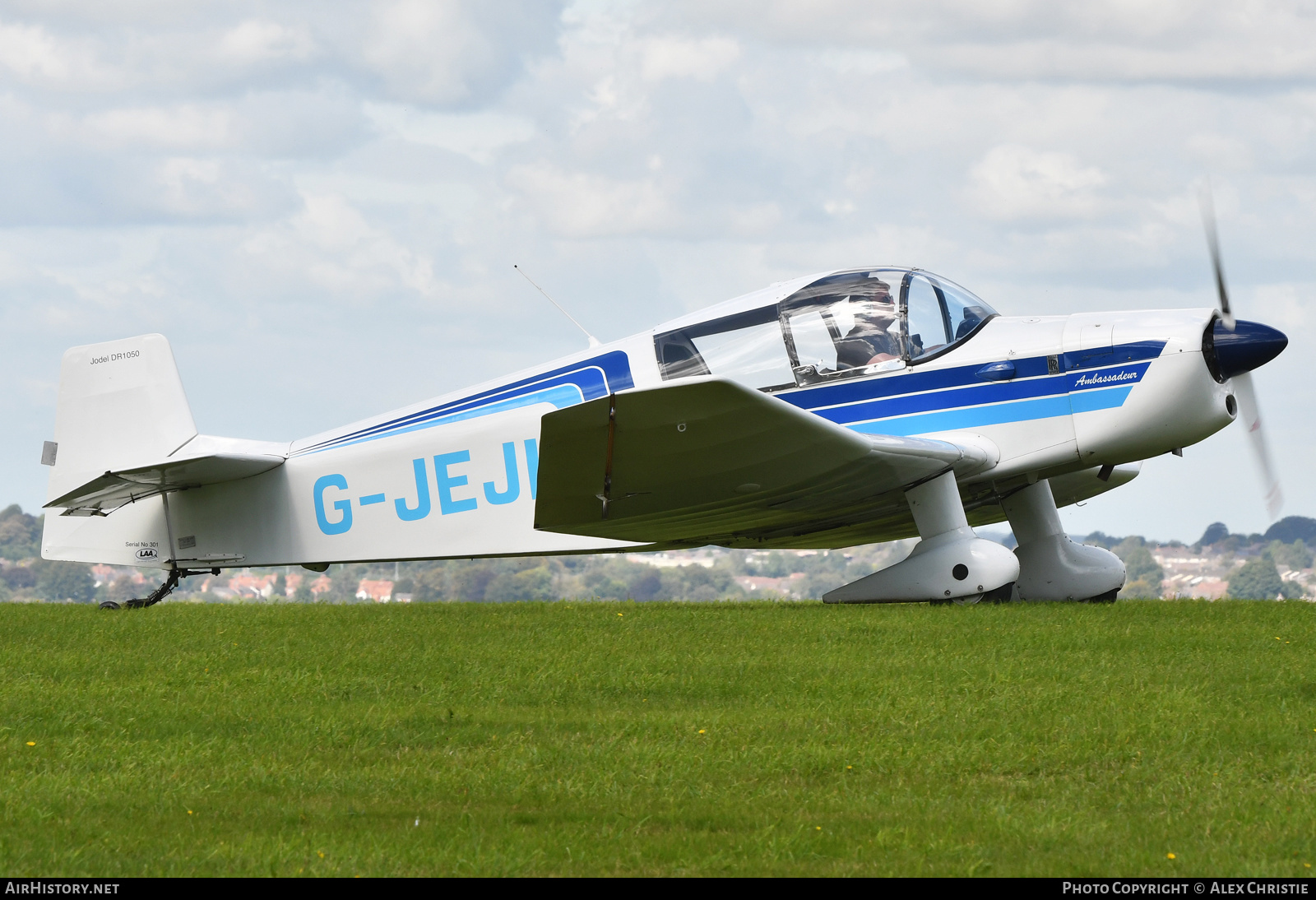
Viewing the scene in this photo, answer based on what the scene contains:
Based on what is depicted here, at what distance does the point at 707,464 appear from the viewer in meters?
10.2

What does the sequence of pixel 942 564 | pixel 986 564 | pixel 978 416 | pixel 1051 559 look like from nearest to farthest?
pixel 986 564 → pixel 942 564 → pixel 978 416 → pixel 1051 559

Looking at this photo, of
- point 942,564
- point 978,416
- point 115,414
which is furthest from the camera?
point 115,414

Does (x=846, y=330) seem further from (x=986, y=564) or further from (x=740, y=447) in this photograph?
(x=986, y=564)

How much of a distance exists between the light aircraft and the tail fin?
0.02 m

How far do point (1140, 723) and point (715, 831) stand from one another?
2.61 m

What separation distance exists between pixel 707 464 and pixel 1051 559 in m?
3.85

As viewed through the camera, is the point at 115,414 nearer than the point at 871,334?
No

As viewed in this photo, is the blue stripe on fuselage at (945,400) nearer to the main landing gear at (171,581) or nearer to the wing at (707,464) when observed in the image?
the wing at (707,464)

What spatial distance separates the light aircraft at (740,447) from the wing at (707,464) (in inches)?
1.0

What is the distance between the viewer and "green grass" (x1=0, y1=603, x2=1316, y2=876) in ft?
14.8

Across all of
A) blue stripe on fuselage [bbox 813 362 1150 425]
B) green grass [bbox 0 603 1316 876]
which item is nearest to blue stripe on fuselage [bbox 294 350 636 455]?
blue stripe on fuselage [bbox 813 362 1150 425]

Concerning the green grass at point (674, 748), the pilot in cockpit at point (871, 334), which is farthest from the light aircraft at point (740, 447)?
the green grass at point (674, 748)

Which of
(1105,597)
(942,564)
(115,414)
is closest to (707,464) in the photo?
(942,564)
